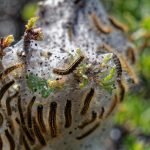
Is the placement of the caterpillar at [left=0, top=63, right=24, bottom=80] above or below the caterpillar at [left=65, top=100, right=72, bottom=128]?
above

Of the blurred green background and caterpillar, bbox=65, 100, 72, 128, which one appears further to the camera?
the blurred green background

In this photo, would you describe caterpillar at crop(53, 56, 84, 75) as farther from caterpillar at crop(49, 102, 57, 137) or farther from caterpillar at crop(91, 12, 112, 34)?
caterpillar at crop(91, 12, 112, 34)

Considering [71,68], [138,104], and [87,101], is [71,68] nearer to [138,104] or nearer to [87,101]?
[87,101]

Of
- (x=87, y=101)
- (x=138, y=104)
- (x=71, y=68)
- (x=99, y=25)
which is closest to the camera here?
(x=71, y=68)

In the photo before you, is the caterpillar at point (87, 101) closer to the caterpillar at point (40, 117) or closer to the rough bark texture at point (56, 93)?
the rough bark texture at point (56, 93)

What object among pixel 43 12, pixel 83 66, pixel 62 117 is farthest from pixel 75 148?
pixel 43 12

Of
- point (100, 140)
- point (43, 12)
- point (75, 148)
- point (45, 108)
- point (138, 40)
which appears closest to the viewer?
point (45, 108)

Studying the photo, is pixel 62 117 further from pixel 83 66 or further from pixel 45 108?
pixel 83 66

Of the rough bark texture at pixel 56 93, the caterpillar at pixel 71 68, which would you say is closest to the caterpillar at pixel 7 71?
the rough bark texture at pixel 56 93

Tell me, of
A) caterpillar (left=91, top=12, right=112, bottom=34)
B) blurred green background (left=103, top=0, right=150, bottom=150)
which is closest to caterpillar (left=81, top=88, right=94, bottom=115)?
caterpillar (left=91, top=12, right=112, bottom=34)

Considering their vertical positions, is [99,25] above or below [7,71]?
above

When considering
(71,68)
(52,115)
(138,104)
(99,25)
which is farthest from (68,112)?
(138,104)
